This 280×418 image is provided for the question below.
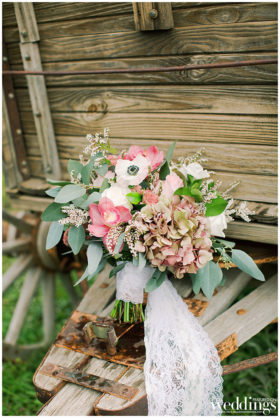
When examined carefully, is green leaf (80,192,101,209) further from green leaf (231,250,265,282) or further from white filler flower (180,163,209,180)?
green leaf (231,250,265,282)

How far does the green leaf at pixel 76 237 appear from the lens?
62.0 inches

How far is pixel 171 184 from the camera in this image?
5.07ft

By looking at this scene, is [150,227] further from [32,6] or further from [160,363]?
[32,6]

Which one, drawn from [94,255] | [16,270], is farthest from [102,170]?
[16,270]

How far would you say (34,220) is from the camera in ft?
9.82

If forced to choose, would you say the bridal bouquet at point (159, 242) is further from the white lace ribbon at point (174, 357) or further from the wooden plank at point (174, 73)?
the wooden plank at point (174, 73)

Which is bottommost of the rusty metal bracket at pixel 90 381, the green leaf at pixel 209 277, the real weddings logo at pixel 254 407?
the real weddings logo at pixel 254 407

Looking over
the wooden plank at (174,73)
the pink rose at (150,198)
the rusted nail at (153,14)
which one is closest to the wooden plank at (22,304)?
the wooden plank at (174,73)

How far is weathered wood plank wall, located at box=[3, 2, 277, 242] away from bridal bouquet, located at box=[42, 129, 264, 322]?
0.32 m

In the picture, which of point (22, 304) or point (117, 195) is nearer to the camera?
point (117, 195)

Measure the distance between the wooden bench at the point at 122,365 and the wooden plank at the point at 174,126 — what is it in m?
0.70

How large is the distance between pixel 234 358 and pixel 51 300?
1.35 m

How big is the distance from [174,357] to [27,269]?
1.71 m

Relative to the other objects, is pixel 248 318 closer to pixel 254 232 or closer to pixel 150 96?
pixel 254 232
